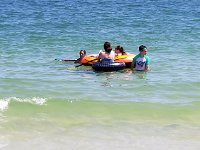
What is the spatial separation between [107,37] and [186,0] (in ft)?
64.7

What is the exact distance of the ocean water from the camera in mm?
6191

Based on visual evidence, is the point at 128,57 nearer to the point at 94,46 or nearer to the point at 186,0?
the point at 94,46

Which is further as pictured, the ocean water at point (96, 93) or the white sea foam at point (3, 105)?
the white sea foam at point (3, 105)

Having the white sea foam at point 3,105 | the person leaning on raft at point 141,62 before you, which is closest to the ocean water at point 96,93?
the white sea foam at point 3,105

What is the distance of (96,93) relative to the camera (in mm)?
9008

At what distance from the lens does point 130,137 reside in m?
6.21

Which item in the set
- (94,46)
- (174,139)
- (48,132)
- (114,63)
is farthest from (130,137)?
(94,46)

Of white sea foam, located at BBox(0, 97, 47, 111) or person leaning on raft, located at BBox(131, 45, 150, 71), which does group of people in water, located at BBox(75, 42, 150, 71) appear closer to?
person leaning on raft, located at BBox(131, 45, 150, 71)

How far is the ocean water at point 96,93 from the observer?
20.3ft

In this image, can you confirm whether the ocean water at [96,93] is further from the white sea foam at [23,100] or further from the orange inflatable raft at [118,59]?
the orange inflatable raft at [118,59]

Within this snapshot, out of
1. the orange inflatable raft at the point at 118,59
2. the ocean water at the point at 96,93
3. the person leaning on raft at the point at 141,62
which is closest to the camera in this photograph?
the ocean water at the point at 96,93

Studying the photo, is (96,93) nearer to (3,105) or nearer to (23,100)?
(23,100)

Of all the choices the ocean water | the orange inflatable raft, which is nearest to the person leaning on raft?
the ocean water

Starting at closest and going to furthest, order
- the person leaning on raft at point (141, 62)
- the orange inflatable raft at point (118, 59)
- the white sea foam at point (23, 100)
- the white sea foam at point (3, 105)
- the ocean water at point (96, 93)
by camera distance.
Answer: the ocean water at point (96, 93), the white sea foam at point (3, 105), the white sea foam at point (23, 100), the person leaning on raft at point (141, 62), the orange inflatable raft at point (118, 59)
